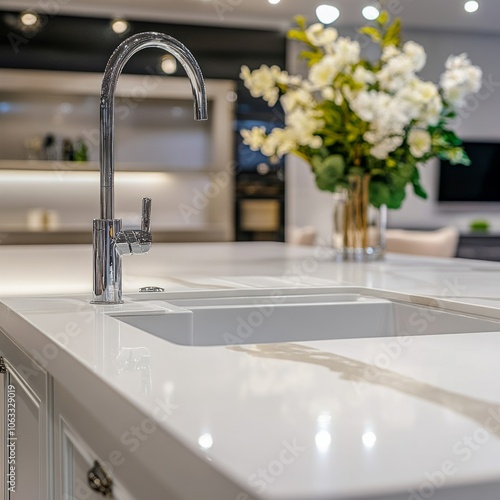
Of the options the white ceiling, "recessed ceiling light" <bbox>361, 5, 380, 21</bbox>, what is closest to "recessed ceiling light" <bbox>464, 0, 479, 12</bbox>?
the white ceiling

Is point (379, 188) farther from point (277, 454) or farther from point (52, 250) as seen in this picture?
point (277, 454)

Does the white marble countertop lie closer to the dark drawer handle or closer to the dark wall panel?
the dark drawer handle

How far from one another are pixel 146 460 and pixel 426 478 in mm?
234

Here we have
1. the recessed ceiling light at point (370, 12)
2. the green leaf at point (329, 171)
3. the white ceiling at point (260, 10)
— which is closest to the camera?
the green leaf at point (329, 171)

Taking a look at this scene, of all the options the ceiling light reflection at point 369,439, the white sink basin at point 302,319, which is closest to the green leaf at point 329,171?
the white sink basin at point 302,319

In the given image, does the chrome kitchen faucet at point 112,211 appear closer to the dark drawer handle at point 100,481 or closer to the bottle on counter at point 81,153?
the dark drawer handle at point 100,481

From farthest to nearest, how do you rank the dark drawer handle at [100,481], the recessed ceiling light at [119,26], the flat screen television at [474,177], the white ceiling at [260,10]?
the flat screen television at [474,177]
the recessed ceiling light at [119,26]
the white ceiling at [260,10]
the dark drawer handle at [100,481]

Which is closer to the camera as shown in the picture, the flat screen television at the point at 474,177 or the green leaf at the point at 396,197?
the green leaf at the point at 396,197

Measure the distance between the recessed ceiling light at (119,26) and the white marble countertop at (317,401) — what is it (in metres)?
5.18

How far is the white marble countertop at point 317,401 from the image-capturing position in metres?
0.45

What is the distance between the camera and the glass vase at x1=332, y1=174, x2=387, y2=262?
2291 millimetres

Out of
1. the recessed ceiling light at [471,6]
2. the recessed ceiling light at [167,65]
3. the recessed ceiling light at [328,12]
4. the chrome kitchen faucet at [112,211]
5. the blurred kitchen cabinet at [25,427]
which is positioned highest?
the recessed ceiling light at [471,6]

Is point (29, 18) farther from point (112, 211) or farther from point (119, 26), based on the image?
point (112, 211)

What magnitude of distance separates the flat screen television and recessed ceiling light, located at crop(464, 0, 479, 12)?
1271mm
